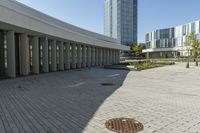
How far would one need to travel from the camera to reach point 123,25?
128m

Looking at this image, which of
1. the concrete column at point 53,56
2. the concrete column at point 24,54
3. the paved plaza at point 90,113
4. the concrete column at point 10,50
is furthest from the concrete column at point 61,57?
the paved plaza at point 90,113

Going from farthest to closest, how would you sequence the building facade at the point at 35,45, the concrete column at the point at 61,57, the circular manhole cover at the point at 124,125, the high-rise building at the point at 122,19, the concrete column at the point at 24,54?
the high-rise building at the point at 122,19 < the concrete column at the point at 61,57 < the concrete column at the point at 24,54 < the building facade at the point at 35,45 < the circular manhole cover at the point at 124,125

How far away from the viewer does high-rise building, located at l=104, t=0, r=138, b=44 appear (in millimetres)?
127375

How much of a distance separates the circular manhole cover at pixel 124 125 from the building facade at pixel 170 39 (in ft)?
308

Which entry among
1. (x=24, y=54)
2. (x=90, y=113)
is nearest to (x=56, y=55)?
(x=24, y=54)

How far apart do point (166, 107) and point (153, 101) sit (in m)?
1.05

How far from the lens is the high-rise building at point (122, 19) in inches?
5015

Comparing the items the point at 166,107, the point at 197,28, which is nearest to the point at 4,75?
the point at 166,107

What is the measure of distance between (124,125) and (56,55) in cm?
2181

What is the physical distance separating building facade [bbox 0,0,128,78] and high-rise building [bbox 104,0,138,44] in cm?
9323

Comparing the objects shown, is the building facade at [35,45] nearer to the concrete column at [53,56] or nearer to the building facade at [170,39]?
the concrete column at [53,56]

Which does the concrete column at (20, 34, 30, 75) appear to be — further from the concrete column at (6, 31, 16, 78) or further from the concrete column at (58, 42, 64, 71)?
the concrete column at (58, 42, 64, 71)

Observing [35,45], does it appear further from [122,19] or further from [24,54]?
[122,19]

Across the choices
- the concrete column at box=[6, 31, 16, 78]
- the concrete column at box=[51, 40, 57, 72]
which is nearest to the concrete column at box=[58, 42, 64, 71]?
the concrete column at box=[51, 40, 57, 72]
